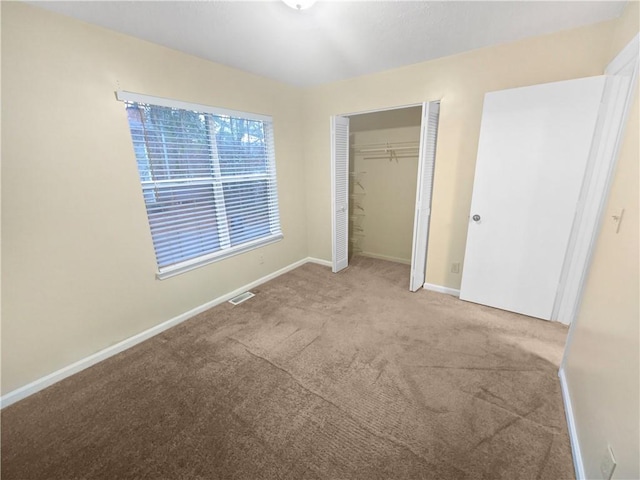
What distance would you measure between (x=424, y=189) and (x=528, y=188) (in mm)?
875

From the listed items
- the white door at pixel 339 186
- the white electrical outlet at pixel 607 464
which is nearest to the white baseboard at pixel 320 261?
the white door at pixel 339 186

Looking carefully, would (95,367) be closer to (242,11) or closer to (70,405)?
(70,405)

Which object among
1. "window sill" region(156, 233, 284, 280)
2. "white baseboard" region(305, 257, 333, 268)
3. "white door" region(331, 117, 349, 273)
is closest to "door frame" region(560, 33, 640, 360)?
"white door" region(331, 117, 349, 273)

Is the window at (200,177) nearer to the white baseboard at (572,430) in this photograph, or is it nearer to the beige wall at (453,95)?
the beige wall at (453,95)

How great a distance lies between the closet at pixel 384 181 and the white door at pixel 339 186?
Result: 2.11ft

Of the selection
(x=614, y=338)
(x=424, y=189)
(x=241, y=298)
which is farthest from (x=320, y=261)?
(x=614, y=338)

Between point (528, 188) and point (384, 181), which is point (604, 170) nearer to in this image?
point (528, 188)

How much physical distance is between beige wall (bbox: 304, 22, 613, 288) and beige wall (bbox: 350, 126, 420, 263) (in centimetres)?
89

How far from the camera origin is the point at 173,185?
237 cm

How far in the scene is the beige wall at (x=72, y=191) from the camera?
1.60 m

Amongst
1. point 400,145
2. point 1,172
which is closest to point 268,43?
point 1,172

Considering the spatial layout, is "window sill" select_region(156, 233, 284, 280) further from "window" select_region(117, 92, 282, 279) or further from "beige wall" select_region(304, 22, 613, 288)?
"beige wall" select_region(304, 22, 613, 288)

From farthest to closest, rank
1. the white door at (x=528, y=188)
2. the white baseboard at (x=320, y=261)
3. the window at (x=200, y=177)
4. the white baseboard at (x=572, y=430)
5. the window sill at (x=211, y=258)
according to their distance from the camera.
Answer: the white baseboard at (x=320, y=261) < the window sill at (x=211, y=258) < the window at (x=200, y=177) < the white door at (x=528, y=188) < the white baseboard at (x=572, y=430)

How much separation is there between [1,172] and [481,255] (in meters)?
3.70
